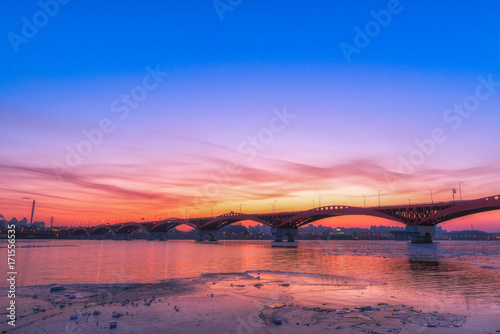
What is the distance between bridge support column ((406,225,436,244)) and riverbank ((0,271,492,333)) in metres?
98.4

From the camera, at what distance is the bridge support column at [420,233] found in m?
106

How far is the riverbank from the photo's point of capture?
1105 cm

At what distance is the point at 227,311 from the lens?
13.7m

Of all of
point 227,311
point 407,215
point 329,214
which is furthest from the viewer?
point 329,214

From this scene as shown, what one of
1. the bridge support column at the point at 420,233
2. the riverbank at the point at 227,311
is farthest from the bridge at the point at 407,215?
the riverbank at the point at 227,311

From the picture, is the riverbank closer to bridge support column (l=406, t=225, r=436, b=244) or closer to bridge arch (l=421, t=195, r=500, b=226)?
bridge arch (l=421, t=195, r=500, b=226)

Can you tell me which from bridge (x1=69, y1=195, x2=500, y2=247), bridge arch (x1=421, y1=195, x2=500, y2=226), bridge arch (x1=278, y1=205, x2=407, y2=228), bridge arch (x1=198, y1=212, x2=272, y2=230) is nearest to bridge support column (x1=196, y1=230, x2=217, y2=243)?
bridge arch (x1=198, y1=212, x2=272, y2=230)

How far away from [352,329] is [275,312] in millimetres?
3581

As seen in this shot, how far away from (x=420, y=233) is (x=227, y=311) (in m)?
110

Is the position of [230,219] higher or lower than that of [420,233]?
higher

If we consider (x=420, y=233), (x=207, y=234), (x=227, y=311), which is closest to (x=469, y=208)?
(x=420, y=233)

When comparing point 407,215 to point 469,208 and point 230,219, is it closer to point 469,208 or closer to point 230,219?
point 469,208

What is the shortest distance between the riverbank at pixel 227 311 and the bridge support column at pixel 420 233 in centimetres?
9838

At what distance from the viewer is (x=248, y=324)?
11.7 m
